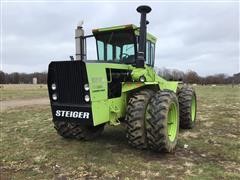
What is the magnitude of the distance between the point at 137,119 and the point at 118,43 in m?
2.29

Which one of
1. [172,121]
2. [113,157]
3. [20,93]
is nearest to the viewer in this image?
[113,157]

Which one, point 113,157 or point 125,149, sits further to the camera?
point 125,149

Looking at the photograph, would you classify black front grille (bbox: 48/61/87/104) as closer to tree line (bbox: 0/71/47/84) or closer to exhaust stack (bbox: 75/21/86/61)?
exhaust stack (bbox: 75/21/86/61)

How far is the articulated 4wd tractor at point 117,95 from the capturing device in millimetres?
5824

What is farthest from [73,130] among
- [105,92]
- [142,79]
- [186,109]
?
[186,109]

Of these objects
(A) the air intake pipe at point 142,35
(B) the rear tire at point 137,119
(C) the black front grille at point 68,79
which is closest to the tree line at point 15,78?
(A) the air intake pipe at point 142,35

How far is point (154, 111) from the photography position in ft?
20.1

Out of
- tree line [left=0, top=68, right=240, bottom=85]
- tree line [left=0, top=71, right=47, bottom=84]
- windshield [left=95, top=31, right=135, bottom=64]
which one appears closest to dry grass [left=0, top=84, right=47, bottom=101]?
tree line [left=0, top=68, right=240, bottom=85]

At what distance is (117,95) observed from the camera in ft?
21.8

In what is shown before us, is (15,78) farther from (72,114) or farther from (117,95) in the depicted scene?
(72,114)

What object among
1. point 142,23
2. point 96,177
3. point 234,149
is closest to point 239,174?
point 234,149

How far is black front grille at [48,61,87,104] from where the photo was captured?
19.0 ft

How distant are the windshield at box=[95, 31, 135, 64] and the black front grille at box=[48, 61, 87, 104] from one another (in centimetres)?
186

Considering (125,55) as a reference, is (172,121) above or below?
below
